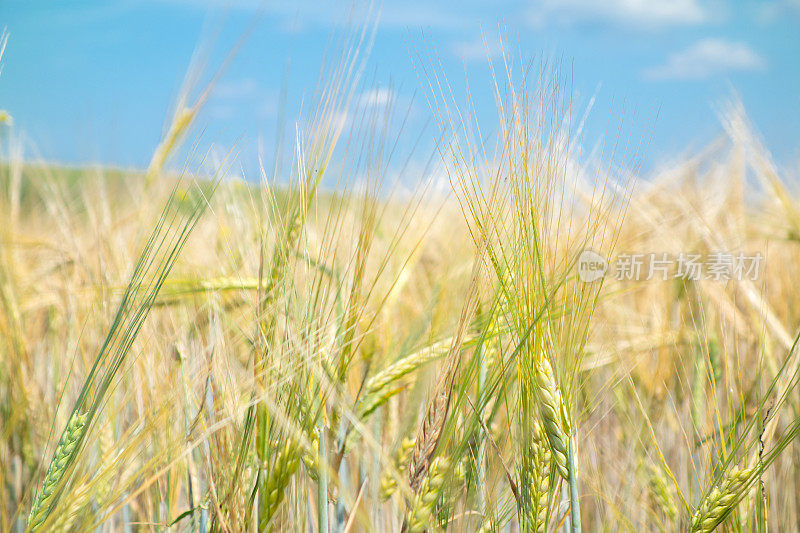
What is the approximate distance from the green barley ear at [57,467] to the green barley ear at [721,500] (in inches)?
24.2

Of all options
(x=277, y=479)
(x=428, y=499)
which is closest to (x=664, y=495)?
(x=428, y=499)

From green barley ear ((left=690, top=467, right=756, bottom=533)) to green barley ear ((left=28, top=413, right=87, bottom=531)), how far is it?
614 mm

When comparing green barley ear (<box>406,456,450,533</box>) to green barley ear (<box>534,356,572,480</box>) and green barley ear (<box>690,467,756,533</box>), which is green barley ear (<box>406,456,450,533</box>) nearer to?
green barley ear (<box>534,356,572,480</box>)

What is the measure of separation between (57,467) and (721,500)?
645 millimetres

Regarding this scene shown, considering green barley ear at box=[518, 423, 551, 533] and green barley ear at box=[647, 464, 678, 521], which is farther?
green barley ear at box=[647, 464, 678, 521]

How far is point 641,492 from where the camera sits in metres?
0.90

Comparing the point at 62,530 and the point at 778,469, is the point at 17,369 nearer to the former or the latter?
the point at 62,530

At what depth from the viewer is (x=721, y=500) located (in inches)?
22.7

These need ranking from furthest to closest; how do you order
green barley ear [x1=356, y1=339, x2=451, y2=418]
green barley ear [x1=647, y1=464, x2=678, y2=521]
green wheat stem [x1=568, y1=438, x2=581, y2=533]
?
green barley ear [x1=647, y1=464, x2=678, y2=521]
green barley ear [x1=356, y1=339, x2=451, y2=418]
green wheat stem [x1=568, y1=438, x2=581, y2=533]

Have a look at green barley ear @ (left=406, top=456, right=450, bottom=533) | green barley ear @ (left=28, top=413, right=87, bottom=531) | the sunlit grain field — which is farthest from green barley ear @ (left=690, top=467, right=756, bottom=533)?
green barley ear @ (left=28, top=413, right=87, bottom=531)

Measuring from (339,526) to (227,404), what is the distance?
193mm

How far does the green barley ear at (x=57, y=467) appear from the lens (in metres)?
0.53

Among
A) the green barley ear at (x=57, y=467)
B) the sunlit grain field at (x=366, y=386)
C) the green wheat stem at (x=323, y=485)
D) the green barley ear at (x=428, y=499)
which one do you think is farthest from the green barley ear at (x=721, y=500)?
the green barley ear at (x=57, y=467)

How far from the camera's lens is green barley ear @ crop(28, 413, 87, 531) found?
0.53 metres
